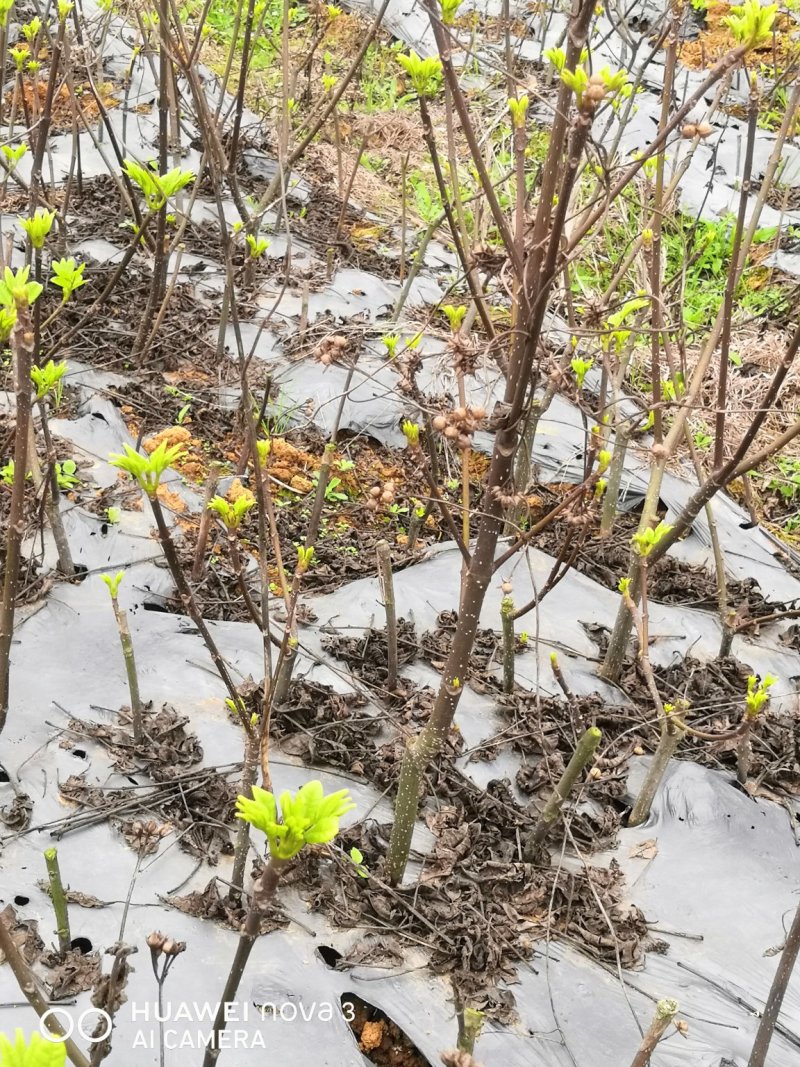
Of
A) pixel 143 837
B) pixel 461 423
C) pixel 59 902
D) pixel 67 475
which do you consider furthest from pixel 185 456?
pixel 461 423

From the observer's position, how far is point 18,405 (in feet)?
4.39

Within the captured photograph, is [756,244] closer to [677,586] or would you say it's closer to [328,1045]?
[677,586]

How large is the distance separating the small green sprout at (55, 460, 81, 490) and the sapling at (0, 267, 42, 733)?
1.09 meters

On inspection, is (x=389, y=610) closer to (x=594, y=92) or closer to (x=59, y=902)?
(x=59, y=902)

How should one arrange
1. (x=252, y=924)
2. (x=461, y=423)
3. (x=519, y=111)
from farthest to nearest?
(x=519, y=111) < (x=461, y=423) < (x=252, y=924)

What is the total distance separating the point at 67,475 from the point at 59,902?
1.79m

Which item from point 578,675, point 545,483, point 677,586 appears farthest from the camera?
point 545,483

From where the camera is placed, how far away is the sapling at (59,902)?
4.32 feet

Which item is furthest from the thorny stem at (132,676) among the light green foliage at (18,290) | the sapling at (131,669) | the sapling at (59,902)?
the light green foliage at (18,290)

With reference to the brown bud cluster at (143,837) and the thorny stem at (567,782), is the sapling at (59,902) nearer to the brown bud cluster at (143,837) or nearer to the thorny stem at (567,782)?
the brown bud cluster at (143,837)

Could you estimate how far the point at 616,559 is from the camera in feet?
10.6

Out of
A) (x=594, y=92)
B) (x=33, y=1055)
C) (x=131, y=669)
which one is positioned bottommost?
(x=131, y=669)

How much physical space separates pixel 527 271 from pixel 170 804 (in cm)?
146

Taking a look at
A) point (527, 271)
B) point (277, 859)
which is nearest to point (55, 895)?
point (277, 859)
